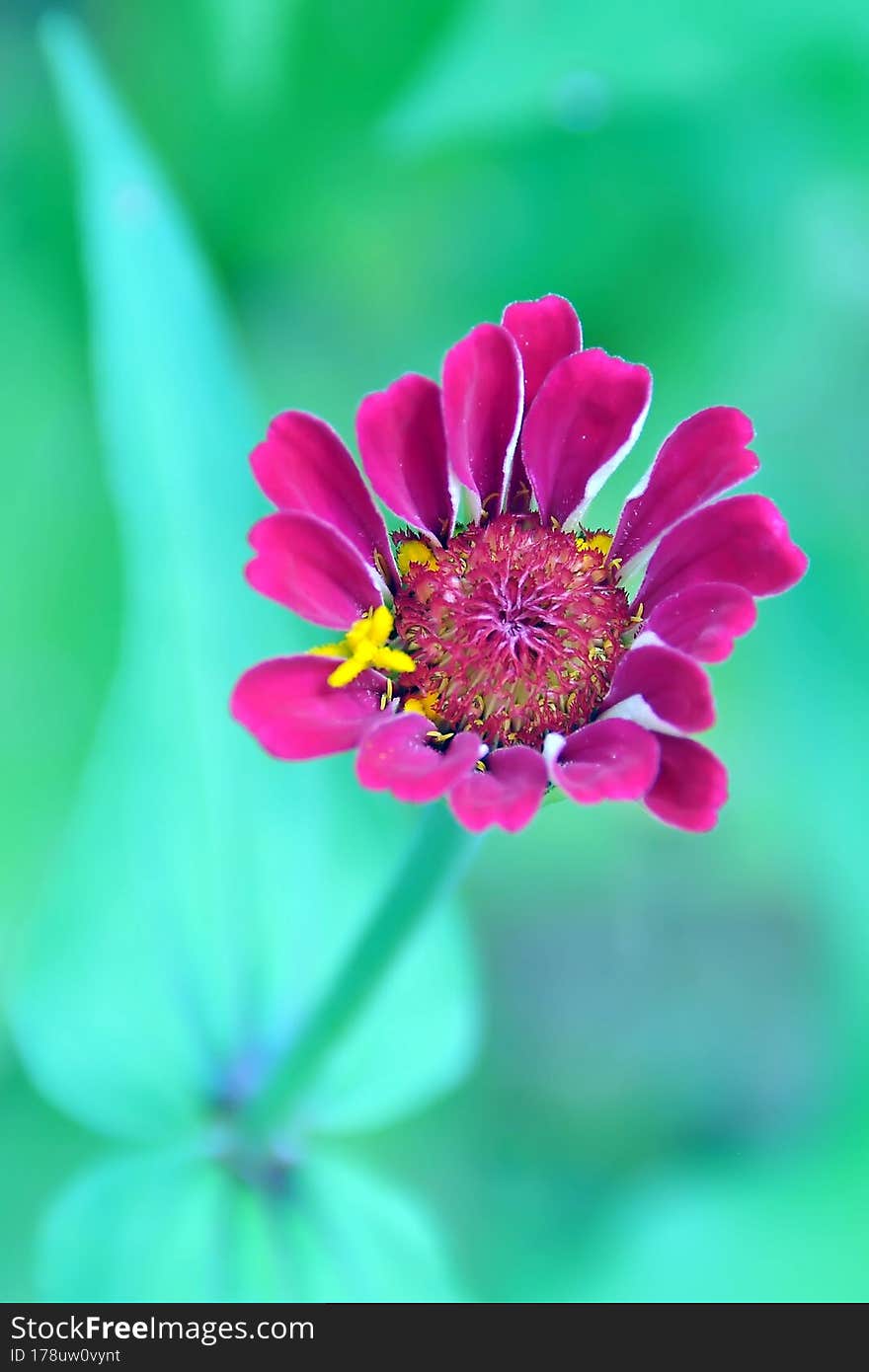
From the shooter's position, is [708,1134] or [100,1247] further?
[708,1134]

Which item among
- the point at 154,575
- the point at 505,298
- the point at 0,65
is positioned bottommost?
the point at 154,575

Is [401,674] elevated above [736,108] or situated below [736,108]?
below

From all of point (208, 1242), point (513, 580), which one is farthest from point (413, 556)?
point (208, 1242)

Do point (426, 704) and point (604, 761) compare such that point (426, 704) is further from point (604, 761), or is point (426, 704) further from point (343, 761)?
point (343, 761)

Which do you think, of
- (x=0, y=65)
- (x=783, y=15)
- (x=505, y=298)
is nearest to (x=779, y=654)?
(x=505, y=298)

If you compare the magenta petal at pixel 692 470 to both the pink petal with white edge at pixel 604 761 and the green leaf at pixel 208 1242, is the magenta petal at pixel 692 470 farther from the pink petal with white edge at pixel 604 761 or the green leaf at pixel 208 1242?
the green leaf at pixel 208 1242
